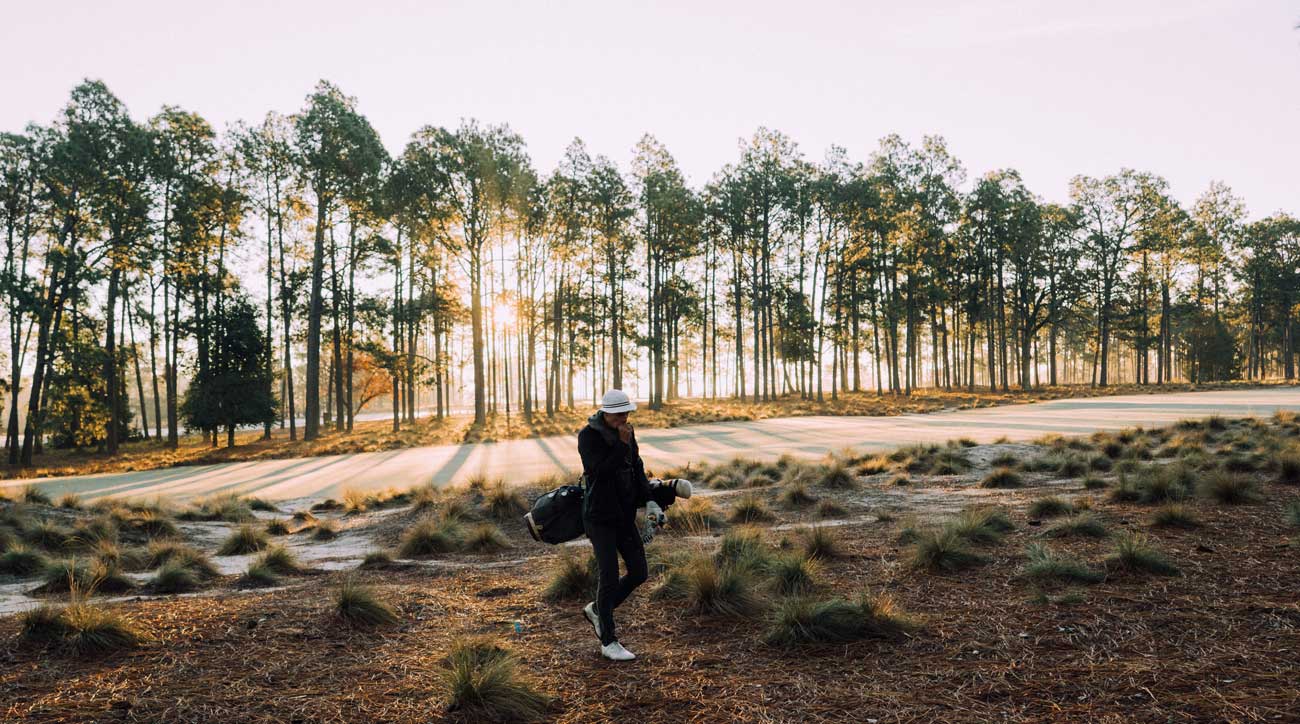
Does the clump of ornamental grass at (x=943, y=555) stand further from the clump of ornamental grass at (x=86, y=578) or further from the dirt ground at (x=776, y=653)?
the clump of ornamental grass at (x=86, y=578)

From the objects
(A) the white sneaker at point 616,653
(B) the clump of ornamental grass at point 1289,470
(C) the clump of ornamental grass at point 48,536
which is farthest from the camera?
(B) the clump of ornamental grass at point 1289,470

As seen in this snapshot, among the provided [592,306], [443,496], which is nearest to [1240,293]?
[592,306]

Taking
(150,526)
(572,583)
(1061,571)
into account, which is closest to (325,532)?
(150,526)

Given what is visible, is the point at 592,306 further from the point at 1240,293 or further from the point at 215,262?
the point at 1240,293

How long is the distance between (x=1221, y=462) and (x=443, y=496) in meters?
13.5

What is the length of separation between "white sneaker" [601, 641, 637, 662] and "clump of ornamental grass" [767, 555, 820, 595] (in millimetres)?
1784

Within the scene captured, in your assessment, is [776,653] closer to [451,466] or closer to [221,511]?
[221,511]

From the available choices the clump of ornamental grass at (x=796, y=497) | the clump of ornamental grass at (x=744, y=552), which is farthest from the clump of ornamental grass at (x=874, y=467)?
the clump of ornamental grass at (x=744, y=552)

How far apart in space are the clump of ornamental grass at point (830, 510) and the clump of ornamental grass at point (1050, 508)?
2.59 meters

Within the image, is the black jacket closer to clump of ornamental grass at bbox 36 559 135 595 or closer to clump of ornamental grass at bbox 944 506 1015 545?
clump of ornamental grass at bbox 944 506 1015 545

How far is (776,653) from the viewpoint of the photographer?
4812 millimetres

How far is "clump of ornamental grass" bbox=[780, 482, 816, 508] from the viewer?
11.2 m

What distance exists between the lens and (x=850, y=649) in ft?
15.6

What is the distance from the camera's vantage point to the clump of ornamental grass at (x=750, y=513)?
33.3ft
